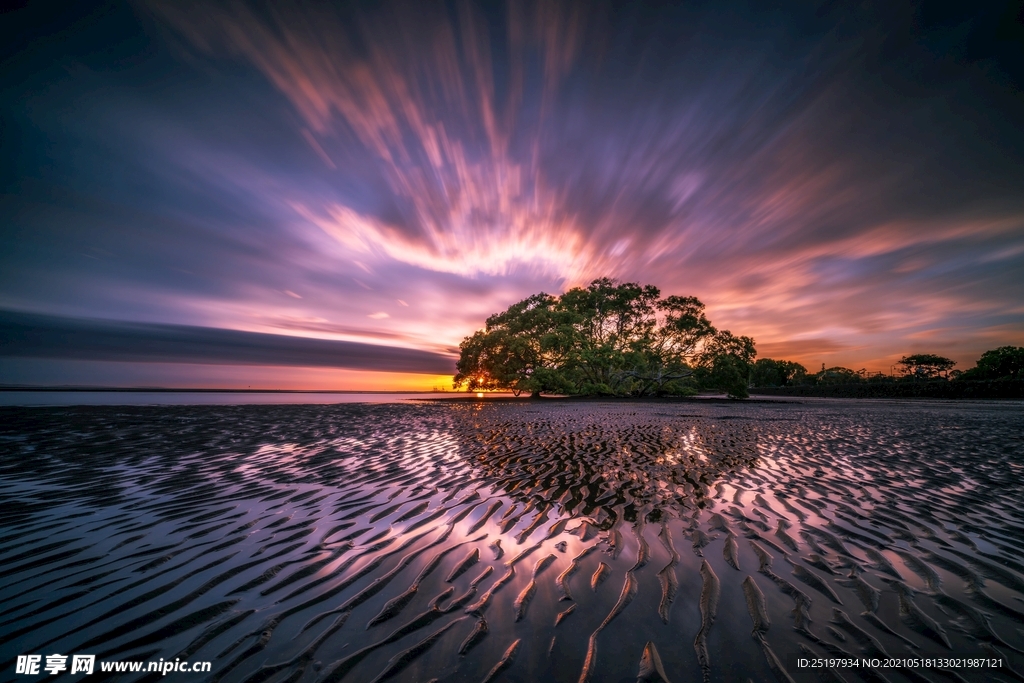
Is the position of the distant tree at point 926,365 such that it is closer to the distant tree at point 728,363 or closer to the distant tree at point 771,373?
the distant tree at point 771,373

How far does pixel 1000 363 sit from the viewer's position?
7300 cm

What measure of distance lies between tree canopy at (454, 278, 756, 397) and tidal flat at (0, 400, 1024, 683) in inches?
1605

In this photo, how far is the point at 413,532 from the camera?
197 inches

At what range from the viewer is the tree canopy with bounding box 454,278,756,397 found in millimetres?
49031

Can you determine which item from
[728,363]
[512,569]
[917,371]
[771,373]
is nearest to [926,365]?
[917,371]

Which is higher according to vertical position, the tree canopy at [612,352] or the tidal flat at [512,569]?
the tree canopy at [612,352]

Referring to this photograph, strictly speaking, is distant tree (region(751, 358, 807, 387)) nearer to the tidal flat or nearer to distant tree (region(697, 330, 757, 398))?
distant tree (region(697, 330, 757, 398))

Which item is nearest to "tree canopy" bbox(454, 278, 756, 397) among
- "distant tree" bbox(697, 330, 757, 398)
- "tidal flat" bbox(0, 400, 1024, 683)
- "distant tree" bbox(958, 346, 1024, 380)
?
"distant tree" bbox(697, 330, 757, 398)

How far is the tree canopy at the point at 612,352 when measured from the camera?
4903cm

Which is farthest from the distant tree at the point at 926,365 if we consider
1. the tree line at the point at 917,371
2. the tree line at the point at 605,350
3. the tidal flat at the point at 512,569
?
the tidal flat at the point at 512,569

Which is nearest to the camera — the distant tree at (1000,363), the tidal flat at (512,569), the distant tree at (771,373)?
the tidal flat at (512,569)

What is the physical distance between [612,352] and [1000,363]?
89669mm

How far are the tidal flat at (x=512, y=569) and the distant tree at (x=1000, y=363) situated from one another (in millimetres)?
106491

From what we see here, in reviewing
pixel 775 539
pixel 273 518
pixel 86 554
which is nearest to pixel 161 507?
pixel 86 554
